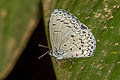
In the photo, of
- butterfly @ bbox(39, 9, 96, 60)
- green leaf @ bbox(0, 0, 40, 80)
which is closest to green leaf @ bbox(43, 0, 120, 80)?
butterfly @ bbox(39, 9, 96, 60)

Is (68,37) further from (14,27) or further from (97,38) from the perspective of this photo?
(14,27)

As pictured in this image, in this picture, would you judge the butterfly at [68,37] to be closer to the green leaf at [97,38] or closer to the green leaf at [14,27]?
the green leaf at [97,38]

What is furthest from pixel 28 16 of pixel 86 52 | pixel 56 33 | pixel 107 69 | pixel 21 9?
pixel 107 69

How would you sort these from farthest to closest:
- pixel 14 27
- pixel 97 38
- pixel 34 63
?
pixel 14 27 < pixel 34 63 < pixel 97 38

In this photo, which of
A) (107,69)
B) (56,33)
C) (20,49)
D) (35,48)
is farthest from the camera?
(20,49)

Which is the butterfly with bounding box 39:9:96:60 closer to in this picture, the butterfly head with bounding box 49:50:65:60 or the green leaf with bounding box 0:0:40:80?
the butterfly head with bounding box 49:50:65:60

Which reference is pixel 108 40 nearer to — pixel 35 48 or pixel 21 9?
pixel 35 48

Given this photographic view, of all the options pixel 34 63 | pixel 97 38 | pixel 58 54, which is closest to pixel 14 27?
pixel 34 63

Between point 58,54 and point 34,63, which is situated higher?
point 58,54
